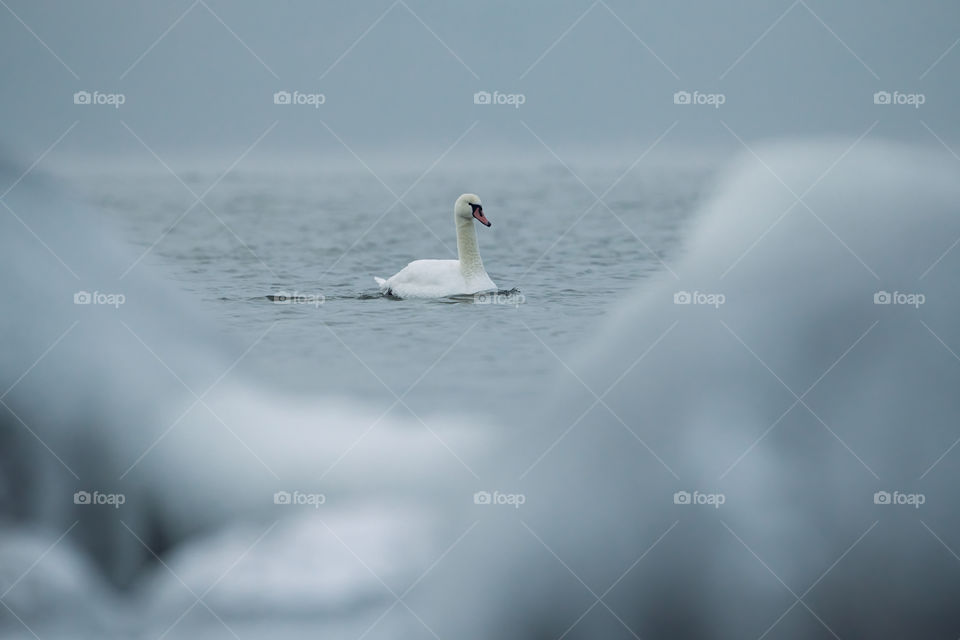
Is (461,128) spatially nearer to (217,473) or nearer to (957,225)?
(217,473)

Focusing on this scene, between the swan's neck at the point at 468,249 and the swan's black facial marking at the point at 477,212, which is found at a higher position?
the swan's black facial marking at the point at 477,212

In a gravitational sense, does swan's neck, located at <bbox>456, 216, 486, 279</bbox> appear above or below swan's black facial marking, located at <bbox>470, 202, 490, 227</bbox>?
below

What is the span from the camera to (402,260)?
472 cm

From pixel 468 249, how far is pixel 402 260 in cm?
25

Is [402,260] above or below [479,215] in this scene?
below

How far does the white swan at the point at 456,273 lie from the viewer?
183 inches

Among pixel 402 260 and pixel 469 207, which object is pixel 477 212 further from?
pixel 402 260

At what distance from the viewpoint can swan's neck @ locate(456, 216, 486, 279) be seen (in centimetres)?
468

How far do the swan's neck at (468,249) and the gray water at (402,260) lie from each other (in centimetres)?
5

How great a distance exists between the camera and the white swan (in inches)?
183

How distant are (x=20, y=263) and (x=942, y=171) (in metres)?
3.43

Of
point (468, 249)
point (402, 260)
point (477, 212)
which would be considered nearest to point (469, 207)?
point (477, 212)

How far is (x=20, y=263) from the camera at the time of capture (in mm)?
4625

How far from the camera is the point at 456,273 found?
466cm
